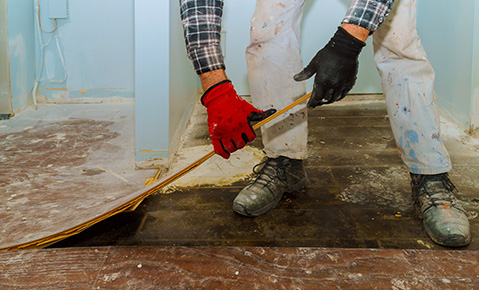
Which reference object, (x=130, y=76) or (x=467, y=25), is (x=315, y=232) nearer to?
(x=467, y=25)

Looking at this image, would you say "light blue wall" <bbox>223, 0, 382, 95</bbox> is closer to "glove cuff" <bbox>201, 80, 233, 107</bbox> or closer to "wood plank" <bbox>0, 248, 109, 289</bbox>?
"glove cuff" <bbox>201, 80, 233, 107</bbox>

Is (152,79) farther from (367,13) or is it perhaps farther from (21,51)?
(21,51)

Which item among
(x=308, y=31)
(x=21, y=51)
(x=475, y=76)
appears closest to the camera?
(x=475, y=76)

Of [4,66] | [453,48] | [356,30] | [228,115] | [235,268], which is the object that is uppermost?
[356,30]

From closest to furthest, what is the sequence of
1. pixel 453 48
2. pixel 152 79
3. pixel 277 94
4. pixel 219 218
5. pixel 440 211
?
1. pixel 440 211
2. pixel 219 218
3. pixel 277 94
4. pixel 152 79
5. pixel 453 48

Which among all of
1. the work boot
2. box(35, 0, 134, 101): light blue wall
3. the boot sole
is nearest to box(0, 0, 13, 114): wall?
box(35, 0, 134, 101): light blue wall

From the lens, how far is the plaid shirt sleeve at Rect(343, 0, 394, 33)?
1.07 meters

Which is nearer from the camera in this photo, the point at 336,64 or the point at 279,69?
the point at 336,64

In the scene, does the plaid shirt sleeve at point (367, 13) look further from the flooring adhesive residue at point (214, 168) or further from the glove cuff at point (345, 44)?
the flooring adhesive residue at point (214, 168)

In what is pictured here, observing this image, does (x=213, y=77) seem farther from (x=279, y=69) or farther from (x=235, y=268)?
(x=235, y=268)

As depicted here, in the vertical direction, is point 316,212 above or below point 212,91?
below

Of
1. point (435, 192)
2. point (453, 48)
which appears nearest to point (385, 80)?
point (435, 192)

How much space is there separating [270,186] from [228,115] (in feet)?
1.33

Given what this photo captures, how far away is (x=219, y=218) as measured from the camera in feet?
4.45
